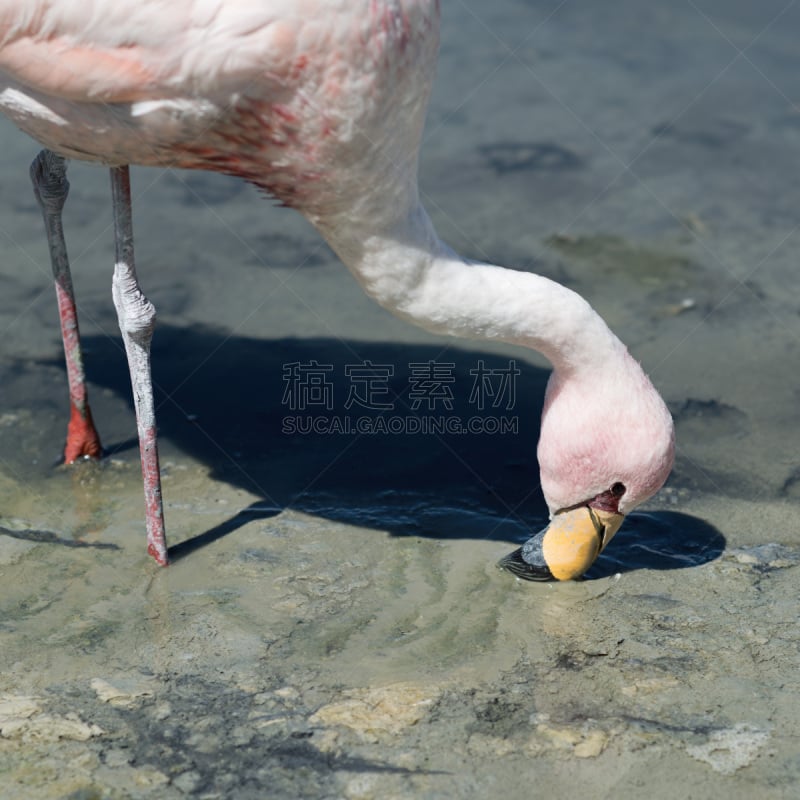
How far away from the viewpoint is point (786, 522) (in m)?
5.79

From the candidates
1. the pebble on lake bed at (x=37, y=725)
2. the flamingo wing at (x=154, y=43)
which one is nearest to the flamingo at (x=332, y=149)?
the flamingo wing at (x=154, y=43)

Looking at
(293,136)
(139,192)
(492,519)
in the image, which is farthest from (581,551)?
(139,192)

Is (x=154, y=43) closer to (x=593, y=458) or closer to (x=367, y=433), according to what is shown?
(x=593, y=458)

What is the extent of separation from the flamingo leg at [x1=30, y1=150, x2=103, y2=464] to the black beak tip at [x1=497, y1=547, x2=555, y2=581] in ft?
6.84

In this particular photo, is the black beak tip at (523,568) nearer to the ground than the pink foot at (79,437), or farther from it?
nearer to the ground

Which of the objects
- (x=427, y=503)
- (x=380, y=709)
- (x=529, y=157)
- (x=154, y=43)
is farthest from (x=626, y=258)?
(x=380, y=709)

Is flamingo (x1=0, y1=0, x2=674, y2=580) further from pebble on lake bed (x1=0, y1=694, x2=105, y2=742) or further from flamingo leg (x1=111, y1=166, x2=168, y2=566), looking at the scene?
pebble on lake bed (x1=0, y1=694, x2=105, y2=742)

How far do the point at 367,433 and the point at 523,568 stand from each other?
56.9 inches

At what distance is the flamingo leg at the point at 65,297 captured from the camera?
5.88m

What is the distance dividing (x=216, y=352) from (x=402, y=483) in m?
1.56

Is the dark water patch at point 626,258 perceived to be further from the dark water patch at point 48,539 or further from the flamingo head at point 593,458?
the dark water patch at point 48,539

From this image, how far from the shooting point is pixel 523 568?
530cm

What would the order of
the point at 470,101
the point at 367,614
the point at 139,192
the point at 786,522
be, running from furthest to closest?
the point at 470,101, the point at 139,192, the point at 786,522, the point at 367,614

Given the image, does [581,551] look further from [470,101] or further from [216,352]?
[470,101]
